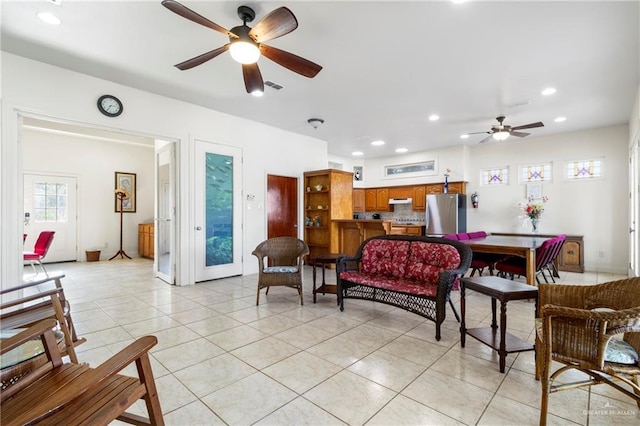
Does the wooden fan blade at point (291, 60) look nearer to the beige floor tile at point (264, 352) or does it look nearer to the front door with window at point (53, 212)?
the beige floor tile at point (264, 352)

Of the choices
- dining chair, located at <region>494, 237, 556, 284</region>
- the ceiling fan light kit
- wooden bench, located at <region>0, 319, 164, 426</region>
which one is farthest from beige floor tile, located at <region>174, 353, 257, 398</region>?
the ceiling fan light kit

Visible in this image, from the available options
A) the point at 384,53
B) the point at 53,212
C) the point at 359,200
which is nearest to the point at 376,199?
the point at 359,200

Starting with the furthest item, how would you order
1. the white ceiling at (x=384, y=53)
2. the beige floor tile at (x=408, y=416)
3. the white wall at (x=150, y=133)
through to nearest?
the white wall at (x=150, y=133), the white ceiling at (x=384, y=53), the beige floor tile at (x=408, y=416)

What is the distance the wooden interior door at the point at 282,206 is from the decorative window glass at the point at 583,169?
19.4 ft

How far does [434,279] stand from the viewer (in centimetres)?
318

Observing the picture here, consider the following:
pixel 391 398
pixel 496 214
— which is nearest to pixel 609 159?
pixel 496 214

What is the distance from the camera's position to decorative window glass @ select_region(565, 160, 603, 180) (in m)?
5.96

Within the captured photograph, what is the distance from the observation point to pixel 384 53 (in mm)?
3193

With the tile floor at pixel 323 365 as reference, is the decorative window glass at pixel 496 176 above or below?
above

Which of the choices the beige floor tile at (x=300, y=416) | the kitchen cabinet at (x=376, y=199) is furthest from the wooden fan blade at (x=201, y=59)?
the kitchen cabinet at (x=376, y=199)

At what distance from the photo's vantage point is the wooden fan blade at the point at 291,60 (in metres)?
2.59

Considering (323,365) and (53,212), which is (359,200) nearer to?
(323,365)

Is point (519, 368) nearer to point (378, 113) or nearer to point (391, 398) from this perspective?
point (391, 398)

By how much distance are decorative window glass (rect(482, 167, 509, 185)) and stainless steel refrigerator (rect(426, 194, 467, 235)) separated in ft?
2.24
